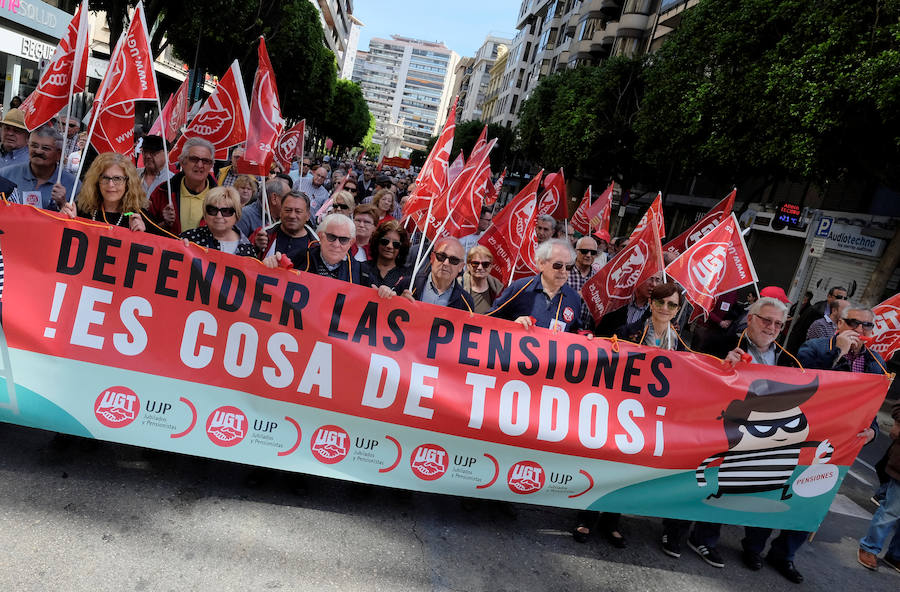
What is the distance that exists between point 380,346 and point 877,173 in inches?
528

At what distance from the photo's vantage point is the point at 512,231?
666 cm

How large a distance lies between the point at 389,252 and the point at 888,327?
4942 mm

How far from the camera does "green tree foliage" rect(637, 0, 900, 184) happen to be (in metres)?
12.3

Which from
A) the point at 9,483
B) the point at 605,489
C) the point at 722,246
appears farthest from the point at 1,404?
the point at 722,246

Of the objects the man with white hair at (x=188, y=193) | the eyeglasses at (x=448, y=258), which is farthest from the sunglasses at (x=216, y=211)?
the eyeglasses at (x=448, y=258)

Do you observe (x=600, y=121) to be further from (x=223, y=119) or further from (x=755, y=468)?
(x=755, y=468)

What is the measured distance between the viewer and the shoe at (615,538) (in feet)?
14.1

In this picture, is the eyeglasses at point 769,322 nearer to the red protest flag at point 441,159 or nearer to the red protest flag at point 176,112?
the red protest flag at point 441,159

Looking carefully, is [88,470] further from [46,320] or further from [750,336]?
[750,336]

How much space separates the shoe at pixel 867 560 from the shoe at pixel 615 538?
1935 mm

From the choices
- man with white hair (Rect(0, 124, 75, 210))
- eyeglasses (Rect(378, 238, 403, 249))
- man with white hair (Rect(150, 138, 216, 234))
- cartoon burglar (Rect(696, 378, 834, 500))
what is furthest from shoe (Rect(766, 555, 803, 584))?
man with white hair (Rect(0, 124, 75, 210))

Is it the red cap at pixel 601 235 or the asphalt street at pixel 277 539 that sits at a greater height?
the red cap at pixel 601 235

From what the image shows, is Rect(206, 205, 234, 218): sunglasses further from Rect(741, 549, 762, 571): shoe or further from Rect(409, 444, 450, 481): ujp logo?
Rect(741, 549, 762, 571): shoe

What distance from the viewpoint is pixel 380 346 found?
3.96 meters
